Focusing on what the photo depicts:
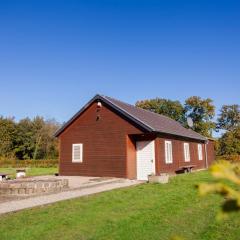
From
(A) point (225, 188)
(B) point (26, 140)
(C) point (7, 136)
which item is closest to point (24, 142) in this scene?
(B) point (26, 140)

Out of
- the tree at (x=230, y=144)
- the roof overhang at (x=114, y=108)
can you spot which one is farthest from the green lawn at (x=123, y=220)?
the tree at (x=230, y=144)

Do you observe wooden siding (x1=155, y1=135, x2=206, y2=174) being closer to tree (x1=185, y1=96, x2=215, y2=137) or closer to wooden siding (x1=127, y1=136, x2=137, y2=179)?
wooden siding (x1=127, y1=136, x2=137, y2=179)

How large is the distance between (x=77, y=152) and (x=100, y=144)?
226cm

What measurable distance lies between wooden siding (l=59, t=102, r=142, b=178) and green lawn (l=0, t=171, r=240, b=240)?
1012 cm

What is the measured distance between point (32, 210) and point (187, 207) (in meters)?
4.71

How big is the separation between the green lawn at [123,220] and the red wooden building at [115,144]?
9.95 meters

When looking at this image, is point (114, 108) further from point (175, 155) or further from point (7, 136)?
point (7, 136)

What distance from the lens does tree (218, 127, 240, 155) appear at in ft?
183

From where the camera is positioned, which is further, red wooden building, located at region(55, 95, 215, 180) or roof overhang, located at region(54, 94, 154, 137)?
red wooden building, located at region(55, 95, 215, 180)

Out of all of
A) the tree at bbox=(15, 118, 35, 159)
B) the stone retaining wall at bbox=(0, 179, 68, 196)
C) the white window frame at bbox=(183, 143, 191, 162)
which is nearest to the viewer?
the stone retaining wall at bbox=(0, 179, 68, 196)

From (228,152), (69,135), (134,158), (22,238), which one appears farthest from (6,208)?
(228,152)

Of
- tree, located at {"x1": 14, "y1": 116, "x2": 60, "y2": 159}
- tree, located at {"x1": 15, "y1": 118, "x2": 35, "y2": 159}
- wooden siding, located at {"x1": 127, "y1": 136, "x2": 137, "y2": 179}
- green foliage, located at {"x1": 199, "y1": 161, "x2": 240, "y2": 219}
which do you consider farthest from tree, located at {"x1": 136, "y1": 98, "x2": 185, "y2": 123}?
green foliage, located at {"x1": 199, "y1": 161, "x2": 240, "y2": 219}

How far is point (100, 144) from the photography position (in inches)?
898

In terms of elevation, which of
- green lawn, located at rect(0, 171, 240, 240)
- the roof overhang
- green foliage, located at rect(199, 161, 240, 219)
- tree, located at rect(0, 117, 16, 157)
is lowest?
green lawn, located at rect(0, 171, 240, 240)
